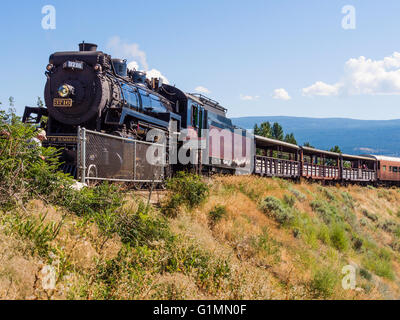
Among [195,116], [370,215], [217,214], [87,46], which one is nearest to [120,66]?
[87,46]

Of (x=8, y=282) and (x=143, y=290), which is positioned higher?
(x=8, y=282)

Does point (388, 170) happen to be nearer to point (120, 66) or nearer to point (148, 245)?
point (120, 66)

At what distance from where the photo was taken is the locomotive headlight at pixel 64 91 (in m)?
12.7

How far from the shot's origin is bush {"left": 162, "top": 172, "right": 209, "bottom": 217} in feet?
34.1

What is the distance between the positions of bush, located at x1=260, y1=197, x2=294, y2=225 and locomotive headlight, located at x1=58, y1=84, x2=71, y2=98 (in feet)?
23.6

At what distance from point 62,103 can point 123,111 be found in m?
2.05

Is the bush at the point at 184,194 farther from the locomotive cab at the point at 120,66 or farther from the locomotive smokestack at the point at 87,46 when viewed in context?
the locomotive smokestack at the point at 87,46

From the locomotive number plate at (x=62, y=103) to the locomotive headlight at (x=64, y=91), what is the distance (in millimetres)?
155

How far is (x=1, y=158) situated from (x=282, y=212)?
934 cm

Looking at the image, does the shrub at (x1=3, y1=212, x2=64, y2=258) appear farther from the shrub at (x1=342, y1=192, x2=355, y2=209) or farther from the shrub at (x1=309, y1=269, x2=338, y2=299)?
the shrub at (x1=342, y1=192, x2=355, y2=209)

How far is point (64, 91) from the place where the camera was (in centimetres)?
1271

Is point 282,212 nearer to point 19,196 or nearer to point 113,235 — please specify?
point 113,235
